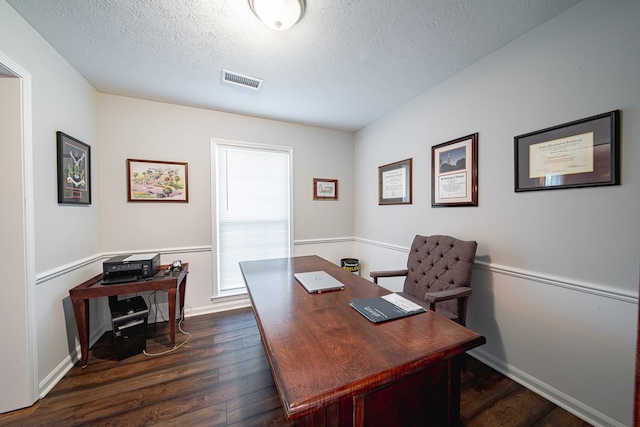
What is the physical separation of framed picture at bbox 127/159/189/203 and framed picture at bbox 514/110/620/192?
10.7 ft

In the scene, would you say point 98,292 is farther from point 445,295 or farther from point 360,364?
point 445,295

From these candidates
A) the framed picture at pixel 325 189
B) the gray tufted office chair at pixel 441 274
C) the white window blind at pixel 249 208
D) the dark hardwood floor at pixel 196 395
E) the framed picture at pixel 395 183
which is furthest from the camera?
the framed picture at pixel 325 189

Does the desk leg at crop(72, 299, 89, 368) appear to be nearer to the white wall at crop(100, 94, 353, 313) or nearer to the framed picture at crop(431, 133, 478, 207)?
the white wall at crop(100, 94, 353, 313)

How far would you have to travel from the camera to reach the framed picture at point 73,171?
1.79 metres

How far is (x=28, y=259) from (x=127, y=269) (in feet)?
1.95

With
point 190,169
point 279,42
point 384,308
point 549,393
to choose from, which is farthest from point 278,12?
point 549,393

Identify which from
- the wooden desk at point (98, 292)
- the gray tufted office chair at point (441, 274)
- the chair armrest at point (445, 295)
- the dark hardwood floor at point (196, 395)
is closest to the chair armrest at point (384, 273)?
the gray tufted office chair at point (441, 274)

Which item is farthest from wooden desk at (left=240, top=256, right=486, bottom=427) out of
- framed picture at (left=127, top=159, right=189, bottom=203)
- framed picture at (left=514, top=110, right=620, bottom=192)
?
framed picture at (left=127, top=159, right=189, bottom=203)

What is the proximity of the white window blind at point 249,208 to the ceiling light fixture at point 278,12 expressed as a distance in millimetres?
1709

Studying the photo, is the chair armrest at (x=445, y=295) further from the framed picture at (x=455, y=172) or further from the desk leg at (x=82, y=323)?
the desk leg at (x=82, y=323)

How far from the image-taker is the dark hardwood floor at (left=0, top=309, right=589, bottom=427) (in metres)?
1.38

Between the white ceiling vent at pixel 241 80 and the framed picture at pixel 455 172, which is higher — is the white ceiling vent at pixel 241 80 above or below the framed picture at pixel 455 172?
above

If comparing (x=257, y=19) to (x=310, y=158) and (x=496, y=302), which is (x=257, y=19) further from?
(x=496, y=302)

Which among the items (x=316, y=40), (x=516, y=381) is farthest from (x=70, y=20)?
(x=516, y=381)
